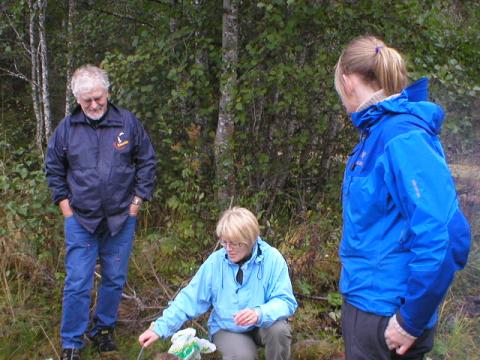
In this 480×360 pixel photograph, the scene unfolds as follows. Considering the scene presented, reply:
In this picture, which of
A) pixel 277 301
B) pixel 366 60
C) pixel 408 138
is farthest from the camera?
pixel 277 301

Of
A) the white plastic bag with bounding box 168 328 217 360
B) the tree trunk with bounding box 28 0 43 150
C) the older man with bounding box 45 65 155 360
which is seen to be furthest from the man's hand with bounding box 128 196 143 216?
the tree trunk with bounding box 28 0 43 150

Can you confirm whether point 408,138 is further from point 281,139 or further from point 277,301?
point 281,139

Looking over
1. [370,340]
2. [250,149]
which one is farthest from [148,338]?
[250,149]

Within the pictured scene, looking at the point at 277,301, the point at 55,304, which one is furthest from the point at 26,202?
the point at 277,301

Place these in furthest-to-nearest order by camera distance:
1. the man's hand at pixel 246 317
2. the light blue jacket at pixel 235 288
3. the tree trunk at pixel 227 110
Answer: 1. the tree trunk at pixel 227 110
2. the light blue jacket at pixel 235 288
3. the man's hand at pixel 246 317

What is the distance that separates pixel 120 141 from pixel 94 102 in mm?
311

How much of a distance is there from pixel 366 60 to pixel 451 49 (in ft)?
10.8

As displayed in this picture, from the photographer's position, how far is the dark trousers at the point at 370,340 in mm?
1915

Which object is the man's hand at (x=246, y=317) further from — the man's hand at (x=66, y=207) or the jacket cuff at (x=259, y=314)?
the man's hand at (x=66, y=207)

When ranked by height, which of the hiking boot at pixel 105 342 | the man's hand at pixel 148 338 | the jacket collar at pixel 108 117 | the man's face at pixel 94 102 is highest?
the man's face at pixel 94 102

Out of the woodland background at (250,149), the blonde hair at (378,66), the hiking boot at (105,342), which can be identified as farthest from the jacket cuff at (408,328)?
the hiking boot at (105,342)

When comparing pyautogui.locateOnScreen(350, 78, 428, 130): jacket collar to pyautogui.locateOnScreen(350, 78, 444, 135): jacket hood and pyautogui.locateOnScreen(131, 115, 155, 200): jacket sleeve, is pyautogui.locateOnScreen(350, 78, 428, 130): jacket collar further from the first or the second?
pyautogui.locateOnScreen(131, 115, 155, 200): jacket sleeve

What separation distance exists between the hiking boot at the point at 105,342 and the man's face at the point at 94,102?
1524mm

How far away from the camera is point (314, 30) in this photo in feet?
15.8
